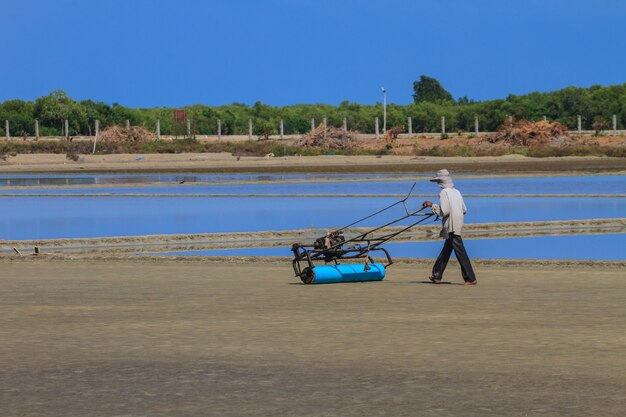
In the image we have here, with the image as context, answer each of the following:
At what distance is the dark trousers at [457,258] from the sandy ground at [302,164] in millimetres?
43936

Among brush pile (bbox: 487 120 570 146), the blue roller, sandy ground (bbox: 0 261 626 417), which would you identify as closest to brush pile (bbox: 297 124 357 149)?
brush pile (bbox: 487 120 570 146)

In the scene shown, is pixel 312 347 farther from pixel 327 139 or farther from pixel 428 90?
pixel 428 90

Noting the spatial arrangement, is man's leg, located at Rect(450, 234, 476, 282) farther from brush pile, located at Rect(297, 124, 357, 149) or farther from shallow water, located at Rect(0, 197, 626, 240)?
brush pile, located at Rect(297, 124, 357, 149)

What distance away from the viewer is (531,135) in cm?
8394

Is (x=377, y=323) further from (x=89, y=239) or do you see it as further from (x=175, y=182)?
(x=175, y=182)

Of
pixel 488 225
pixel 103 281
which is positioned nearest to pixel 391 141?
pixel 488 225

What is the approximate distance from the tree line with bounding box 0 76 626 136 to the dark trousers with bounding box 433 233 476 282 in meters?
83.8

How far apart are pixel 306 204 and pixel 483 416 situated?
3089cm

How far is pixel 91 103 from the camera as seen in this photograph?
119 metres

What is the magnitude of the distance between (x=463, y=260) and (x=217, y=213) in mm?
19473

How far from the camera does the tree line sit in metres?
107

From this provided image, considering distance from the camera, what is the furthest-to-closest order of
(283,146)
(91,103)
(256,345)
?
(91,103) < (283,146) < (256,345)

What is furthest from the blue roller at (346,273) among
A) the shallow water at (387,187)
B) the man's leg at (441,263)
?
the shallow water at (387,187)

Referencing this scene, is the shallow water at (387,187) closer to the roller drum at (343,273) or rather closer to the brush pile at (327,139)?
the roller drum at (343,273)
